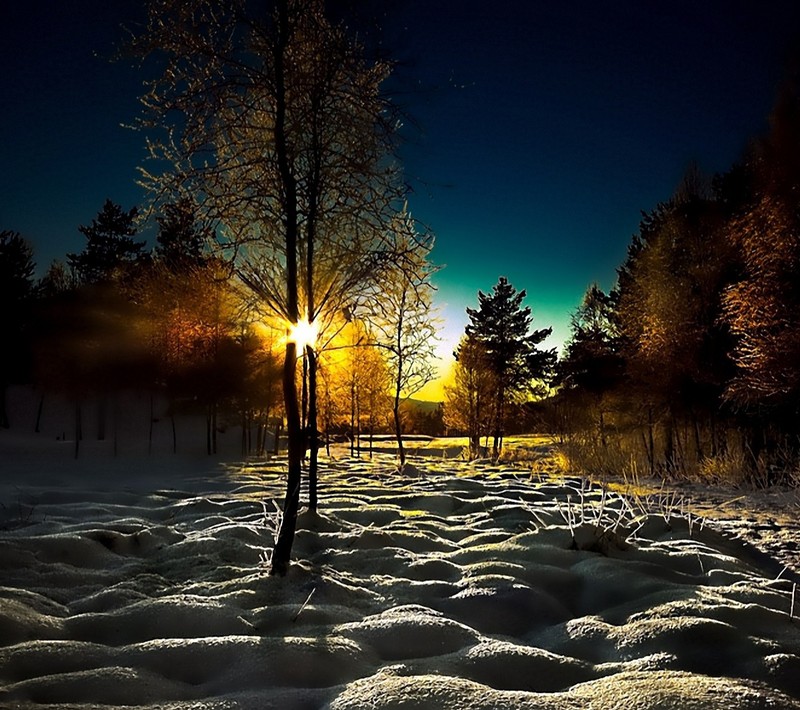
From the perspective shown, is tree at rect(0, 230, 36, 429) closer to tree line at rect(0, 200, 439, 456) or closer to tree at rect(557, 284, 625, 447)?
tree line at rect(0, 200, 439, 456)

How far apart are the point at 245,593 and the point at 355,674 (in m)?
1.29

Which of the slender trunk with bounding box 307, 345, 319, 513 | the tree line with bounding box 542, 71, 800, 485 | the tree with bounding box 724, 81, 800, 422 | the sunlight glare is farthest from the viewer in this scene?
the tree line with bounding box 542, 71, 800, 485

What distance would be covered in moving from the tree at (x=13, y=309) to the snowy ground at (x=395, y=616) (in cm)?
2657

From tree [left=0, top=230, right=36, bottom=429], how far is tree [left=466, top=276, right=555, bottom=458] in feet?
77.5

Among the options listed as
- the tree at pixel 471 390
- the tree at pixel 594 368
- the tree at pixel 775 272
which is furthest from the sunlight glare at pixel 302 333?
the tree at pixel 471 390

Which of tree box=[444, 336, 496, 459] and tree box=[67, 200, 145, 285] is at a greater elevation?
tree box=[67, 200, 145, 285]

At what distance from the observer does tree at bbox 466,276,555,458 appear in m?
29.3

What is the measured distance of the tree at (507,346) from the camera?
2930 cm

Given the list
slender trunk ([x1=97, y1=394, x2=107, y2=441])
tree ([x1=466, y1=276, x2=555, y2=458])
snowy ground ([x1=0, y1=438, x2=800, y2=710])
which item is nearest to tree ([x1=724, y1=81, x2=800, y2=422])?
snowy ground ([x1=0, y1=438, x2=800, y2=710])

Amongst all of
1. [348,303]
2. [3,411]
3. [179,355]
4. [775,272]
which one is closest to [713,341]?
[775,272]

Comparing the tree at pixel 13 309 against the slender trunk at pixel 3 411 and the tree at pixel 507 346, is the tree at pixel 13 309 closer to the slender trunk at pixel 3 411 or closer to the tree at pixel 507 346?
the slender trunk at pixel 3 411

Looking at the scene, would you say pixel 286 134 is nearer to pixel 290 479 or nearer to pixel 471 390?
pixel 290 479

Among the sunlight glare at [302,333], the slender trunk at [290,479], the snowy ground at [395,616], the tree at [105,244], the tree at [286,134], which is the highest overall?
the tree at [105,244]

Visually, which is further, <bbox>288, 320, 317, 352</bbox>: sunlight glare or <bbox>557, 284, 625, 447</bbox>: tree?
<bbox>557, 284, 625, 447</bbox>: tree
